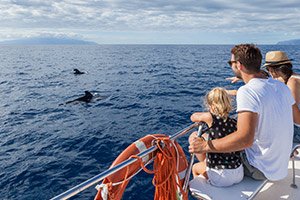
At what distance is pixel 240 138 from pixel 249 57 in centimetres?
104

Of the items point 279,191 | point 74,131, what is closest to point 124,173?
point 279,191

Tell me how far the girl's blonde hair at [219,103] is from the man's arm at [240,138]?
50 centimetres

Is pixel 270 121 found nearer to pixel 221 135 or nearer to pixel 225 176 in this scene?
pixel 221 135

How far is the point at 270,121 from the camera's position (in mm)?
3555

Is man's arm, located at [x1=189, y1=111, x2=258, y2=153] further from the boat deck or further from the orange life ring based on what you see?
the boat deck

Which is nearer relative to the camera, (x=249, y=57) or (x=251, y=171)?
(x=249, y=57)

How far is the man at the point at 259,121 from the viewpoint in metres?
3.42

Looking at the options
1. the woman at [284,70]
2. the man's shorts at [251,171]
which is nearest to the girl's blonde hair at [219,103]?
the man's shorts at [251,171]

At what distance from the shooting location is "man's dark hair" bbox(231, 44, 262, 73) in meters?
3.52

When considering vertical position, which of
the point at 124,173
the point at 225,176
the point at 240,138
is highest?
the point at 240,138

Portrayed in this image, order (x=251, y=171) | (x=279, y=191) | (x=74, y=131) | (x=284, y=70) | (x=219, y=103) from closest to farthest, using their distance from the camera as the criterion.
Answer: (x=219, y=103) < (x=251, y=171) < (x=279, y=191) < (x=284, y=70) < (x=74, y=131)

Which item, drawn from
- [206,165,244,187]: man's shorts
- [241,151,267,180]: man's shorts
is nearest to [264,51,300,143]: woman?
[241,151,267,180]: man's shorts

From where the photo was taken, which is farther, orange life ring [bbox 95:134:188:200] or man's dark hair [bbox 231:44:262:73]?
man's dark hair [bbox 231:44:262:73]

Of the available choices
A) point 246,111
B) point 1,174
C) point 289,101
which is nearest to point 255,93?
point 246,111
